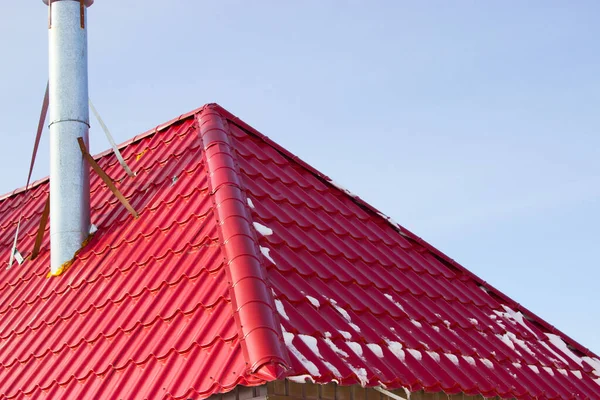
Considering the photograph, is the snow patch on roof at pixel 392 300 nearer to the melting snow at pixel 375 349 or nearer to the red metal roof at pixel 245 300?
the red metal roof at pixel 245 300

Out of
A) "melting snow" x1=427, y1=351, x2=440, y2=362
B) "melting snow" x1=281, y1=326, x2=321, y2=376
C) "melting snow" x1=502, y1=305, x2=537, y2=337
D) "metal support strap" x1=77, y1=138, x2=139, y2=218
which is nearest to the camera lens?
"melting snow" x1=281, y1=326, x2=321, y2=376

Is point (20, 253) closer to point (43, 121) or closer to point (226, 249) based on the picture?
point (43, 121)

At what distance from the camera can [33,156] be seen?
12203 millimetres

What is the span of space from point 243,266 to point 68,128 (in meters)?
4.14

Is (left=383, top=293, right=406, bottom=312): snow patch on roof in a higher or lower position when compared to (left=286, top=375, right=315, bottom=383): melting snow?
higher

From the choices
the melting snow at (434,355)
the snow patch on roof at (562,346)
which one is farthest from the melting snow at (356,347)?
the snow patch on roof at (562,346)

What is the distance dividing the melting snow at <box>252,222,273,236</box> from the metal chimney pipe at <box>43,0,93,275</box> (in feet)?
8.52

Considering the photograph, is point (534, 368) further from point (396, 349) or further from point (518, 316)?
point (396, 349)

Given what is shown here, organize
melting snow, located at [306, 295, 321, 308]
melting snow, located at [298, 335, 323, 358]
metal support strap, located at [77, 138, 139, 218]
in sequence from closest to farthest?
melting snow, located at [298, 335, 323, 358], melting snow, located at [306, 295, 321, 308], metal support strap, located at [77, 138, 139, 218]

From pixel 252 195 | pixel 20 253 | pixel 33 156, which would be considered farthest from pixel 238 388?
pixel 33 156

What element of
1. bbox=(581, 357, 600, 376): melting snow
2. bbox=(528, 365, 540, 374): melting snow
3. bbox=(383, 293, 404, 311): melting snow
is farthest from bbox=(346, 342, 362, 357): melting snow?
bbox=(581, 357, 600, 376): melting snow

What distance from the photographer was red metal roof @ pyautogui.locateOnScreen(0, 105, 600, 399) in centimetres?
761

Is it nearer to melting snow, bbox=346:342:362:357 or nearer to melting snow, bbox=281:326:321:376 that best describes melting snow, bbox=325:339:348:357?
melting snow, bbox=346:342:362:357

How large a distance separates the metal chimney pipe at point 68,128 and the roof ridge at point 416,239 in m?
1.61
